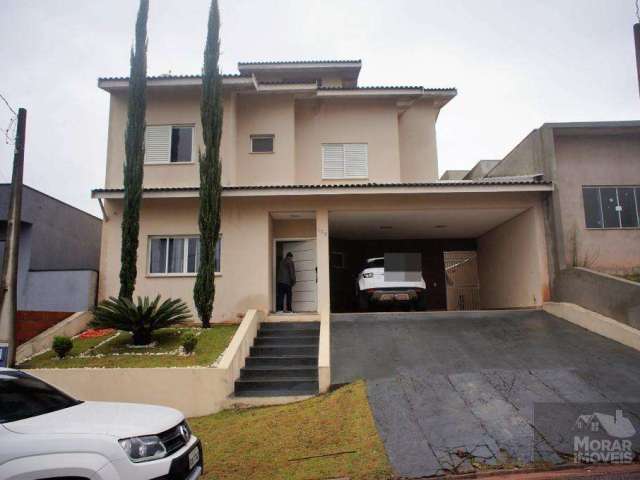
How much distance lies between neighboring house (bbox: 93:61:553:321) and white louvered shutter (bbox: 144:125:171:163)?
1.3 inches

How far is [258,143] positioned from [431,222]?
5935mm

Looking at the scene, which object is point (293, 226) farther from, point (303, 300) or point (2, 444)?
point (2, 444)

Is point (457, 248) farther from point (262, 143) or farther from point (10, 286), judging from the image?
point (10, 286)

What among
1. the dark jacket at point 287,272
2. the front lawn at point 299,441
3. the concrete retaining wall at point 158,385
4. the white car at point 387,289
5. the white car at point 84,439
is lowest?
the front lawn at point 299,441

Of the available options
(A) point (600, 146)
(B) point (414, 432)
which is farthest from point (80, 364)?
(A) point (600, 146)

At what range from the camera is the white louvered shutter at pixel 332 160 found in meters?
15.5

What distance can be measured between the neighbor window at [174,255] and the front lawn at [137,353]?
224cm

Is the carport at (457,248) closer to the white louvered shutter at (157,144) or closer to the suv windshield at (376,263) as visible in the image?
the suv windshield at (376,263)

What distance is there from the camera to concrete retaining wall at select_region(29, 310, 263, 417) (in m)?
8.38

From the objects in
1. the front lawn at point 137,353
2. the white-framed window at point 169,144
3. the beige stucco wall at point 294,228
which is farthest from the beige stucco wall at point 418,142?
the front lawn at point 137,353

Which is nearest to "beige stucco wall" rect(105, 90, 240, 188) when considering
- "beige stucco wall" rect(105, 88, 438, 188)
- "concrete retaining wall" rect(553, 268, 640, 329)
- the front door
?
"beige stucco wall" rect(105, 88, 438, 188)

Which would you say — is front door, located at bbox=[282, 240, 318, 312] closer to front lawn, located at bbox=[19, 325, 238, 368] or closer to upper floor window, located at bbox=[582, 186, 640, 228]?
front lawn, located at bbox=[19, 325, 238, 368]

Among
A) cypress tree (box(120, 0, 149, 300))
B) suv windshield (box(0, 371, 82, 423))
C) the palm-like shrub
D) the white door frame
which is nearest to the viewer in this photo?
suv windshield (box(0, 371, 82, 423))

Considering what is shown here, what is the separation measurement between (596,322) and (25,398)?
10.6m
